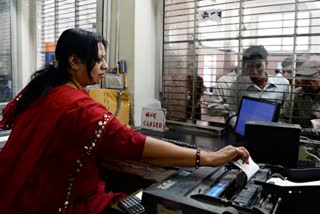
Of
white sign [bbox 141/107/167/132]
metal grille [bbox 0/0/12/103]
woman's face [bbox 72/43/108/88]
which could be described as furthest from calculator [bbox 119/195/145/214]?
metal grille [bbox 0/0/12/103]

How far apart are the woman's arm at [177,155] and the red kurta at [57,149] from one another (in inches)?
1.7

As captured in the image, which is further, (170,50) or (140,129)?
(170,50)

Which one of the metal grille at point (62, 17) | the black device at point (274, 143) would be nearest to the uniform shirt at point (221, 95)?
the black device at point (274, 143)

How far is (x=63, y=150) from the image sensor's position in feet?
Answer: 3.74

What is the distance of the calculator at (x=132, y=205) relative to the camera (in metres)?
1.10

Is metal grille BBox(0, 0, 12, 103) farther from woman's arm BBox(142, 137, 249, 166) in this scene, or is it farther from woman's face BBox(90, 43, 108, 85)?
woman's arm BBox(142, 137, 249, 166)

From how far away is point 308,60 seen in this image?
1844mm

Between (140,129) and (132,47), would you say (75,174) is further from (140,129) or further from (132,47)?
(132,47)

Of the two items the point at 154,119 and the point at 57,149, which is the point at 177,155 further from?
the point at 154,119

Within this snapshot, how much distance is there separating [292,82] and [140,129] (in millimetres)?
1120

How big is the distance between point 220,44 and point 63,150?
4.88 ft

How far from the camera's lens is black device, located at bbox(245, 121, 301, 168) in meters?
1.36

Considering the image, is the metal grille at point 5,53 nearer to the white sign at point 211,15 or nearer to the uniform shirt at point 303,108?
the white sign at point 211,15

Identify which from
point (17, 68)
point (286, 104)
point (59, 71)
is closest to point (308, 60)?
point (286, 104)
